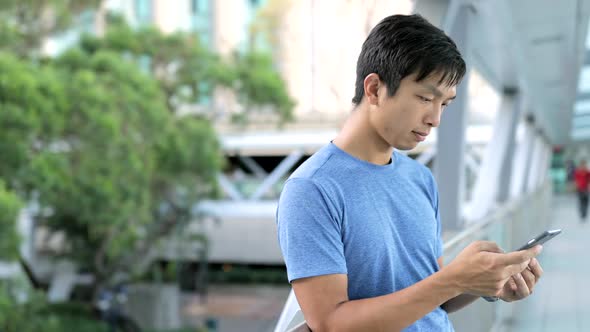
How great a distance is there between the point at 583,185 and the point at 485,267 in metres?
16.6

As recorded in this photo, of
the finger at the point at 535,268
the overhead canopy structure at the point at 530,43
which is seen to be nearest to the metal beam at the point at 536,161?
the overhead canopy structure at the point at 530,43

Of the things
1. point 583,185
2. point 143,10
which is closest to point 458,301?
point 583,185

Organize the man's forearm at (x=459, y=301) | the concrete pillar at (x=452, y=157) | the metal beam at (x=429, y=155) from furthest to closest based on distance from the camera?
the concrete pillar at (x=452, y=157) → the metal beam at (x=429, y=155) → the man's forearm at (x=459, y=301)

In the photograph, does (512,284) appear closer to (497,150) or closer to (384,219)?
(384,219)

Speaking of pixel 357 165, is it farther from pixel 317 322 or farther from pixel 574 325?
pixel 574 325

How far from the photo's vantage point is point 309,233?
1.13 metres

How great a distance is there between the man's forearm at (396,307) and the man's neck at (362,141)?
254 millimetres

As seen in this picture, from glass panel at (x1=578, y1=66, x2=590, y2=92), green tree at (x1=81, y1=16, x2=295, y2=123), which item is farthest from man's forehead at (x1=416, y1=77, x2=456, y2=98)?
green tree at (x1=81, y1=16, x2=295, y2=123)

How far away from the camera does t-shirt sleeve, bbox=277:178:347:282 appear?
1122 mm

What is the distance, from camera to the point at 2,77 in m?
10.4

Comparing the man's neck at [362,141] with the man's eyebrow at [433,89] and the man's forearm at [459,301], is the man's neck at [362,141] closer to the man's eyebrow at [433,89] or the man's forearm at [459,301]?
the man's eyebrow at [433,89]

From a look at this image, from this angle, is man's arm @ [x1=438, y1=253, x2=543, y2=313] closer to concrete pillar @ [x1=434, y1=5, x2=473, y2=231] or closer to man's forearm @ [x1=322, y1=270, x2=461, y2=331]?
man's forearm @ [x1=322, y1=270, x2=461, y2=331]

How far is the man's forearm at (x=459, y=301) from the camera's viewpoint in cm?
143

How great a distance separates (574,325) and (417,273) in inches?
158
